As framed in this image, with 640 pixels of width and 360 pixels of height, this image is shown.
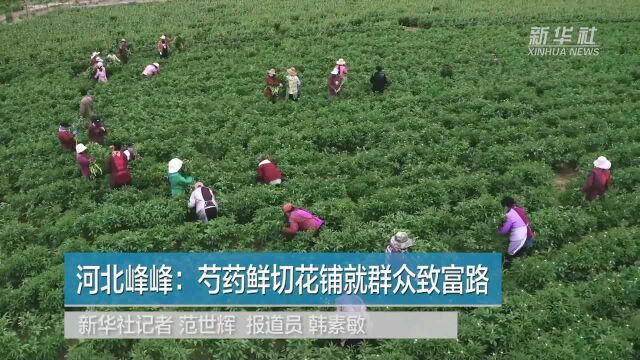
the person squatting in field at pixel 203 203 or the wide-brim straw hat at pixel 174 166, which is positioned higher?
the wide-brim straw hat at pixel 174 166

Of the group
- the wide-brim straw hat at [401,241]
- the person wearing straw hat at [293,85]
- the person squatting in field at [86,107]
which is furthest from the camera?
the person wearing straw hat at [293,85]

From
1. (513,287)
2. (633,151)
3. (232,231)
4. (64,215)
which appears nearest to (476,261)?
(513,287)

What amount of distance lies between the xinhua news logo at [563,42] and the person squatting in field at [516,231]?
47.8ft

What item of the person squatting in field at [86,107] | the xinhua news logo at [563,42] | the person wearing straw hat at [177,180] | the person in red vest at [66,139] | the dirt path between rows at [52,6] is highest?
the dirt path between rows at [52,6]

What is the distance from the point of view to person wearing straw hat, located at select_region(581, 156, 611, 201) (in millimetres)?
12688

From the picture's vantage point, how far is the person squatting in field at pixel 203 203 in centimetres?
1295

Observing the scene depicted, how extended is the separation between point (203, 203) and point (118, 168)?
3122 millimetres

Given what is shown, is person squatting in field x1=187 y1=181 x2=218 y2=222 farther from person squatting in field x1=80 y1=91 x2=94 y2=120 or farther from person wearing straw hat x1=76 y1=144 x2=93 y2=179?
person squatting in field x1=80 y1=91 x2=94 y2=120

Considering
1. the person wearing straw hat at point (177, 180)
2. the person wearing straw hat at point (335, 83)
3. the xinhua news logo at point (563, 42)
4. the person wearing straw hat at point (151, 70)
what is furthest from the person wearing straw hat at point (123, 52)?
the xinhua news logo at point (563, 42)

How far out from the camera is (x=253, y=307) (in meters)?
10.5

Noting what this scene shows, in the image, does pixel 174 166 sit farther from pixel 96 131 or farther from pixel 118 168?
→ pixel 96 131

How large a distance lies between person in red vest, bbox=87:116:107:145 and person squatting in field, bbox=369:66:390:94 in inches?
373

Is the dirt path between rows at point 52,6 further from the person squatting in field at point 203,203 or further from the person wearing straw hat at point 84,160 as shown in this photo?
the person squatting in field at point 203,203

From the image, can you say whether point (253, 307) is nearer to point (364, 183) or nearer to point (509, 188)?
point (364, 183)
